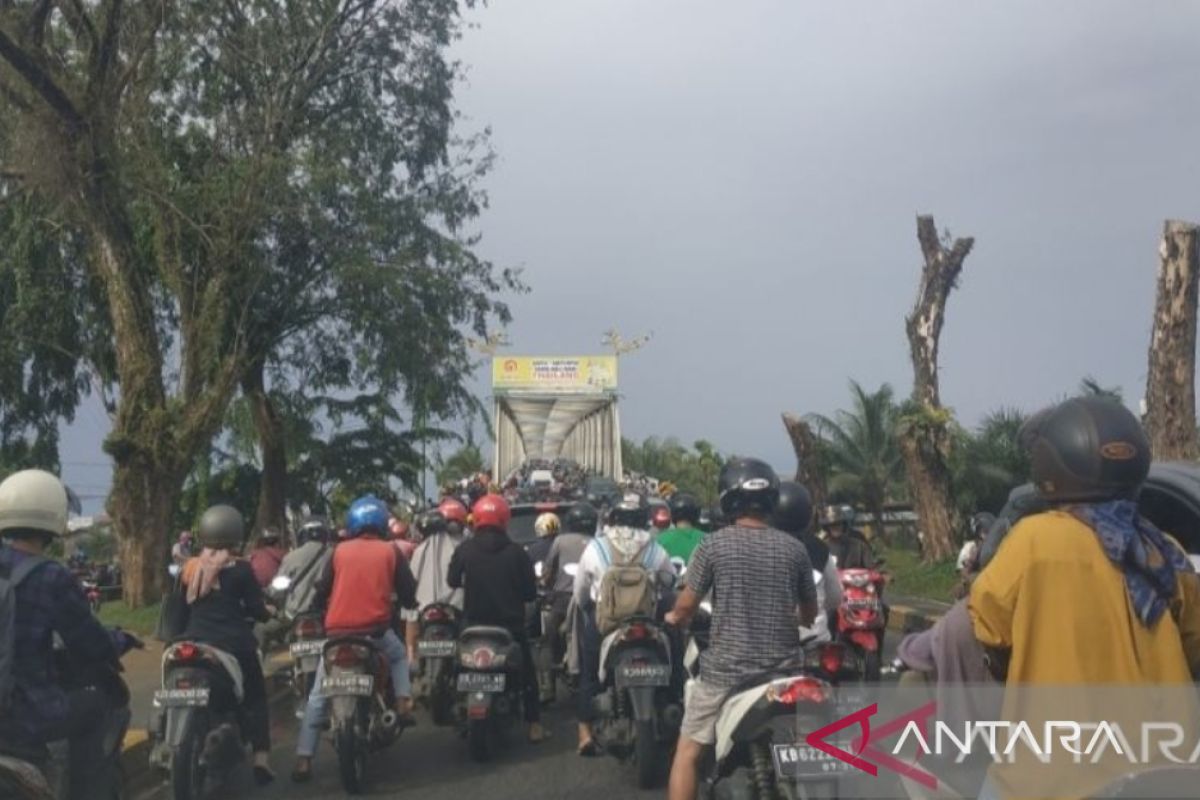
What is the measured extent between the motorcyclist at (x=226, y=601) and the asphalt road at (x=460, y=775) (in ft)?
1.87

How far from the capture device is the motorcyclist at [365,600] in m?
9.03

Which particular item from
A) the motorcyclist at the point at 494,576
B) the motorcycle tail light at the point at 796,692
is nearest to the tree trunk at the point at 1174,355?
the motorcyclist at the point at 494,576

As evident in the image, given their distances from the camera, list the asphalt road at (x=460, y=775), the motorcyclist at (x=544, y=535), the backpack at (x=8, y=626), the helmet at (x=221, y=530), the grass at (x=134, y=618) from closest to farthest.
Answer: the backpack at (x=8, y=626)
the helmet at (x=221, y=530)
the asphalt road at (x=460, y=775)
the motorcyclist at (x=544, y=535)
the grass at (x=134, y=618)

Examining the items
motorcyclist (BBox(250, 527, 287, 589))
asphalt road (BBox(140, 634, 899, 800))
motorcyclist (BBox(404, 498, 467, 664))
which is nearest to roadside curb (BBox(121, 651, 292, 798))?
asphalt road (BBox(140, 634, 899, 800))

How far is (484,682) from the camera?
920cm

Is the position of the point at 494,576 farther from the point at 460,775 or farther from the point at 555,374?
the point at 555,374

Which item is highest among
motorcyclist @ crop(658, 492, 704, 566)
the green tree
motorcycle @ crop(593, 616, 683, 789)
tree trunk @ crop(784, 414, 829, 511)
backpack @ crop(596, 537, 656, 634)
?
the green tree

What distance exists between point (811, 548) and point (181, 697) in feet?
13.1

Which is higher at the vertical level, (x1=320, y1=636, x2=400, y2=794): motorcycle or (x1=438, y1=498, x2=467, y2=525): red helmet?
(x1=438, y1=498, x2=467, y2=525): red helmet

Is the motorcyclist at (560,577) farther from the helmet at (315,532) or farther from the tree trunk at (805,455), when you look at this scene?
the tree trunk at (805,455)

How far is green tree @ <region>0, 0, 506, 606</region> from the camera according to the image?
18.6m

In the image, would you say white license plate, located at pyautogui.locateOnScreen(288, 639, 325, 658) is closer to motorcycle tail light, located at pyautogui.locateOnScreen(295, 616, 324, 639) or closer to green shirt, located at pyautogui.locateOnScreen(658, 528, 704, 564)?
motorcycle tail light, located at pyautogui.locateOnScreen(295, 616, 324, 639)

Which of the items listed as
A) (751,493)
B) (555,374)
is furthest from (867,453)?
(751,493)

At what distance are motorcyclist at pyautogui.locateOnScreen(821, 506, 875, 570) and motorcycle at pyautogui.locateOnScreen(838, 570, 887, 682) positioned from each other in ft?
3.13
